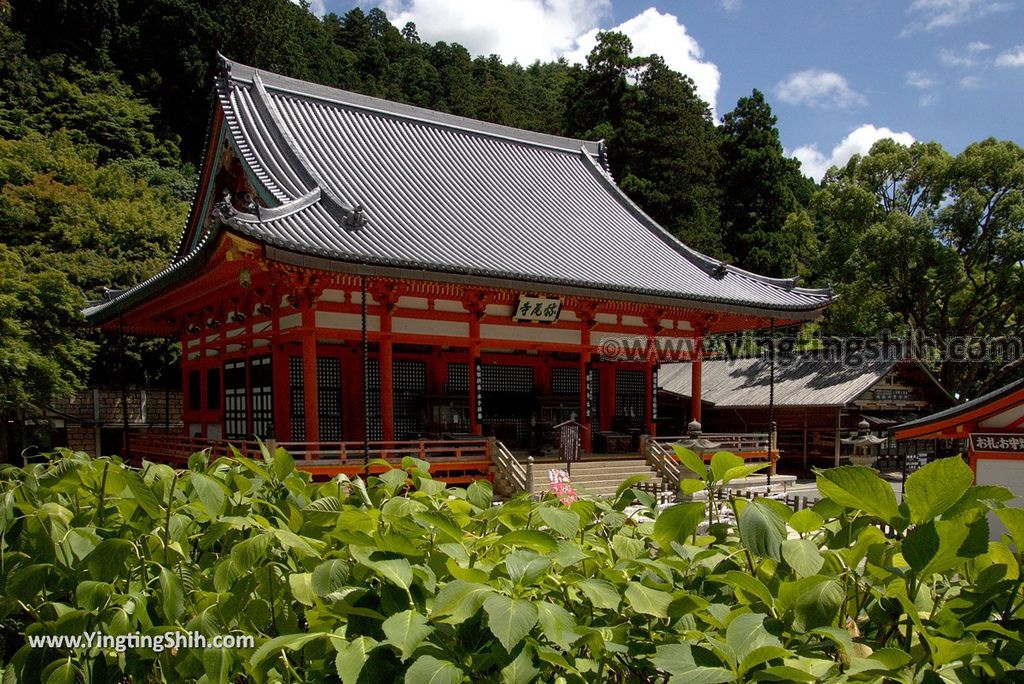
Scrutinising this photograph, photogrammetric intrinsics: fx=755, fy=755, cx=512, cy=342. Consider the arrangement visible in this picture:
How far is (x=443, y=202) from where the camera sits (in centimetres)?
1802

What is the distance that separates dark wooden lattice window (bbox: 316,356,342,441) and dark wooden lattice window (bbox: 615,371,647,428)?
25.2ft

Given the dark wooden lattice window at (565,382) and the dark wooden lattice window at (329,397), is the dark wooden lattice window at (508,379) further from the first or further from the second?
the dark wooden lattice window at (329,397)

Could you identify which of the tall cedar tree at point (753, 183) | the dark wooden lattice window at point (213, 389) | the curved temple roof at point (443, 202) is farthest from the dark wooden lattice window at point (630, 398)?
the tall cedar tree at point (753, 183)

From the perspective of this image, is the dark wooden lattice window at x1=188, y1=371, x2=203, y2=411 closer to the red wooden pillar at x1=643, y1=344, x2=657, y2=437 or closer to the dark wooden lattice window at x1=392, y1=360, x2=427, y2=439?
the dark wooden lattice window at x1=392, y1=360, x2=427, y2=439

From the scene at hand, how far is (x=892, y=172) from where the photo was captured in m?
26.2

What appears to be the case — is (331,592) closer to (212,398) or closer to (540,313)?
(540,313)

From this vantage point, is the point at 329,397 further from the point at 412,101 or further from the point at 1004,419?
the point at 412,101

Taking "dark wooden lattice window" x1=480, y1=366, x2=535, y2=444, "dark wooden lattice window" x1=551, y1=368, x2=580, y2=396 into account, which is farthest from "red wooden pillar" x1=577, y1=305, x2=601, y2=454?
"dark wooden lattice window" x1=480, y1=366, x2=535, y2=444

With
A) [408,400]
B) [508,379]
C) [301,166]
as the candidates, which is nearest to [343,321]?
[408,400]

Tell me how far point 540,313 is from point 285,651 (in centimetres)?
1531

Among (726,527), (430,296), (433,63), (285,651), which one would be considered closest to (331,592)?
(285,651)

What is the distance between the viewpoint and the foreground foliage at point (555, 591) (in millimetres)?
1255

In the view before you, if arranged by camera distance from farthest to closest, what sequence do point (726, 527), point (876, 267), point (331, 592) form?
1. point (876, 267)
2. point (726, 527)
3. point (331, 592)

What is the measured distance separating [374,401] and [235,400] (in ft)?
13.0
